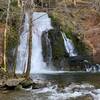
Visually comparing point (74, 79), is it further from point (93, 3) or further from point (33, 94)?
point (93, 3)

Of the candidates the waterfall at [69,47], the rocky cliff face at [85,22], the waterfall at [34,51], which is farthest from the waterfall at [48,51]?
the rocky cliff face at [85,22]

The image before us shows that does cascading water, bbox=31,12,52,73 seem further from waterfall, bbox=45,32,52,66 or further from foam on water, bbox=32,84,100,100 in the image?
foam on water, bbox=32,84,100,100

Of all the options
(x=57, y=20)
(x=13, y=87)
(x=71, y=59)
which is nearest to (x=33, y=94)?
(x=13, y=87)

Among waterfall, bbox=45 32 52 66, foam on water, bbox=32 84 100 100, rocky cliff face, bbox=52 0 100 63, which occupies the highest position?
rocky cliff face, bbox=52 0 100 63

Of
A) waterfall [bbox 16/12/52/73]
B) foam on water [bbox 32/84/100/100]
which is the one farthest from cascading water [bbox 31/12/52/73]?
foam on water [bbox 32/84/100/100]

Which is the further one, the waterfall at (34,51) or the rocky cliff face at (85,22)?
the rocky cliff face at (85,22)

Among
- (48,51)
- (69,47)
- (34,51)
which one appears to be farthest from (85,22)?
(34,51)

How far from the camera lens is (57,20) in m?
37.6

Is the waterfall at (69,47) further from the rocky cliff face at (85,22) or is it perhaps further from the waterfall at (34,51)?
the waterfall at (34,51)

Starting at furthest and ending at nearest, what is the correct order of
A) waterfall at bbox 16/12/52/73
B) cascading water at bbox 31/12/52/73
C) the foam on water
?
cascading water at bbox 31/12/52/73 → waterfall at bbox 16/12/52/73 → the foam on water

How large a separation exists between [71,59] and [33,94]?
14273 millimetres

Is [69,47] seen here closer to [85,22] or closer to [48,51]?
[48,51]

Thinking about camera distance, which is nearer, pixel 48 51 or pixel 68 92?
pixel 68 92

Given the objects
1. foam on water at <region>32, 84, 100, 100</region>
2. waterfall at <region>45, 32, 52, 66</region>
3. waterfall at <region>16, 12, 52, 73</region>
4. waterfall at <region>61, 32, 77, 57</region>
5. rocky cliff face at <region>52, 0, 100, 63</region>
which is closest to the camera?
foam on water at <region>32, 84, 100, 100</region>
